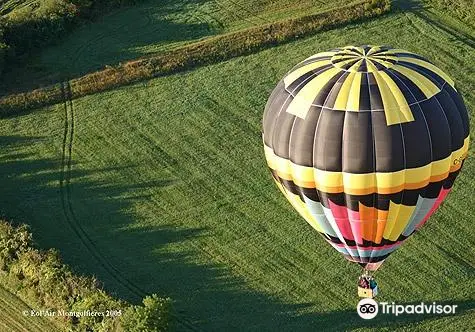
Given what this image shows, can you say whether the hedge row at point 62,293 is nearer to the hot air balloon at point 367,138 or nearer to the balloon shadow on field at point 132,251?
the balloon shadow on field at point 132,251

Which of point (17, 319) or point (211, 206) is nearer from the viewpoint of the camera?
point (17, 319)

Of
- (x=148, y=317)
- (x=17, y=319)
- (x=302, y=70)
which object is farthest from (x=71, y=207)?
(x=302, y=70)

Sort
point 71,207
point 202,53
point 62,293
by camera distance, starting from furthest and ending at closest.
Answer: point 202,53
point 71,207
point 62,293

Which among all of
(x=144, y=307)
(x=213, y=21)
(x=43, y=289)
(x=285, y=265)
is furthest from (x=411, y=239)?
(x=213, y=21)

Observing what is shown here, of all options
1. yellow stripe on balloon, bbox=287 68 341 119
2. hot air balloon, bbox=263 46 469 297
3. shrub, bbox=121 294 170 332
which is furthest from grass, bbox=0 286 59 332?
yellow stripe on balloon, bbox=287 68 341 119

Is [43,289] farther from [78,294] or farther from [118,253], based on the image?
[118,253]

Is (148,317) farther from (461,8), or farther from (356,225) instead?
(461,8)
